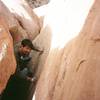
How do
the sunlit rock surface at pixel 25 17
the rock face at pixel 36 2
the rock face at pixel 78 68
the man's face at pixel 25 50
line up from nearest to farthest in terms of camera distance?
the rock face at pixel 78 68 → the man's face at pixel 25 50 → the sunlit rock surface at pixel 25 17 → the rock face at pixel 36 2

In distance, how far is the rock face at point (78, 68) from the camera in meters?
0.95

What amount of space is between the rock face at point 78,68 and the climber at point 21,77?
0.19 metres

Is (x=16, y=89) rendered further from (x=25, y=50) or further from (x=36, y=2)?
(x=36, y=2)

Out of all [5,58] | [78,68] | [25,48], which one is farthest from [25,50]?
[78,68]

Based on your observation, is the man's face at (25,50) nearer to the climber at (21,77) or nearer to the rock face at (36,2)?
the climber at (21,77)

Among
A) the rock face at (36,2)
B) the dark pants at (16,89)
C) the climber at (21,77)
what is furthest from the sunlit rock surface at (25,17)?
the rock face at (36,2)

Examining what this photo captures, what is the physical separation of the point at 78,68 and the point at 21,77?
431mm

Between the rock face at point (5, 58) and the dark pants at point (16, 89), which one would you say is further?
the dark pants at point (16, 89)

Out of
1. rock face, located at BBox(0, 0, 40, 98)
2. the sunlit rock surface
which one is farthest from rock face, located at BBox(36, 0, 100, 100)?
the sunlit rock surface

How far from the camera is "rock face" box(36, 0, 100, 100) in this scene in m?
0.95

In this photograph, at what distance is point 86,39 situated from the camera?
1.02m

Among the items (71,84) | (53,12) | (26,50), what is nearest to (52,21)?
(53,12)

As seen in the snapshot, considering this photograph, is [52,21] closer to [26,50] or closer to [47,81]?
[26,50]

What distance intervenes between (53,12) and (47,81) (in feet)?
1.66
